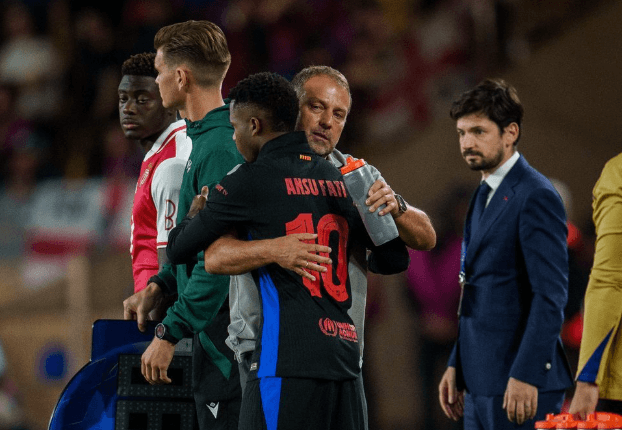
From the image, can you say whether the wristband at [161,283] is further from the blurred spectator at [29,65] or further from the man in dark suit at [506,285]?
the blurred spectator at [29,65]

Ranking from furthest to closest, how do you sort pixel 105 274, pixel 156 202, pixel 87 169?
1. pixel 87 169
2. pixel 105 274
3. pixel 156 202

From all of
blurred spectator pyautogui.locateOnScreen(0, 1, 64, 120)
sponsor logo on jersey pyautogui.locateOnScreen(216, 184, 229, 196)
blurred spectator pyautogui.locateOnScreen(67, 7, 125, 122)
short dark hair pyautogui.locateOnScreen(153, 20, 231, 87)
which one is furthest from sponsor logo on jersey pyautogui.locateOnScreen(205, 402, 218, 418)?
blurred spectator pyautogui.locateOnScreen(0, 1, 64, 120)

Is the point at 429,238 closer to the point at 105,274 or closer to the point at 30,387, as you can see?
the point at 105,274

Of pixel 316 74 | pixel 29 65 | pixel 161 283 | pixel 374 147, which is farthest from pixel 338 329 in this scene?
pixel 29 65

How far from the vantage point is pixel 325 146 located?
3.73 metres

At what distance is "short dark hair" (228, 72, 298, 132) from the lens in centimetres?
328

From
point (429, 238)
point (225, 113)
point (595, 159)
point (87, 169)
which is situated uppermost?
point (87, 169)

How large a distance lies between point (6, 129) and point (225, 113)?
7.98 metres

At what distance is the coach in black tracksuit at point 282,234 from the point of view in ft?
10.3

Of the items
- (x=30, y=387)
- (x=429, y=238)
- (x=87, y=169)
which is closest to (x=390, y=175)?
(x=87, y=169)

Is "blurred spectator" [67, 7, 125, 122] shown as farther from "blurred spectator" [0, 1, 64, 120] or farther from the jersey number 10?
the jersey number 10

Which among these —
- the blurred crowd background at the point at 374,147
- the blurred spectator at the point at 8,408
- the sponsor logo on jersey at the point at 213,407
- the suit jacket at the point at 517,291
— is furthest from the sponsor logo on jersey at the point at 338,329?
the blurred spectator at the point at 8,408

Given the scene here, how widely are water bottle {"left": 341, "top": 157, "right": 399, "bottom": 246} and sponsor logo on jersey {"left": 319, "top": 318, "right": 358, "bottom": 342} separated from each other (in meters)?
0.31

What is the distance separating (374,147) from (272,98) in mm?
5621
